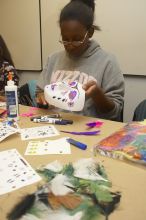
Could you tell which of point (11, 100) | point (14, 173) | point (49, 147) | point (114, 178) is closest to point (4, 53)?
point (11, 100)

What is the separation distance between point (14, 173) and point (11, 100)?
52cm

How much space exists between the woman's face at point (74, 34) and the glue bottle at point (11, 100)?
366mm

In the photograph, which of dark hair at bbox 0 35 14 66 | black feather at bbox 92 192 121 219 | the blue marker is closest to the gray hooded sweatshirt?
the blue marker

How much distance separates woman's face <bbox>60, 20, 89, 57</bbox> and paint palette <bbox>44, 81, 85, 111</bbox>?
0.25 metres

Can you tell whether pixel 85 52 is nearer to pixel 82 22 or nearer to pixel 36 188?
pixel 82 22

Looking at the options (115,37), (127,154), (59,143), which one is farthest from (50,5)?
(127,154)

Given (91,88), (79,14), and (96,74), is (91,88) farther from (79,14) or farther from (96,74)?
(79,14)

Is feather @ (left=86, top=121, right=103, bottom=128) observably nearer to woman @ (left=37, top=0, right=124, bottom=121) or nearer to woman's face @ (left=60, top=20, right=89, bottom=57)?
woman @ (left=37, top=0, right=124, bottom=121)

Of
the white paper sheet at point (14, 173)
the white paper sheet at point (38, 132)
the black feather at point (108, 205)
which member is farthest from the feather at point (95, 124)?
the black feather at point (108, 205)

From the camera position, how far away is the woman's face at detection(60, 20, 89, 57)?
1.30 metres

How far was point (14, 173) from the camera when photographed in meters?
0.72

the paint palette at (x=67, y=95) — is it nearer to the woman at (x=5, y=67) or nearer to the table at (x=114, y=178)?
the table at (x=114, y=178)

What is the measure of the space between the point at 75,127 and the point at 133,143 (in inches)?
12.9

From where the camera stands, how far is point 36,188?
65 centimetres
